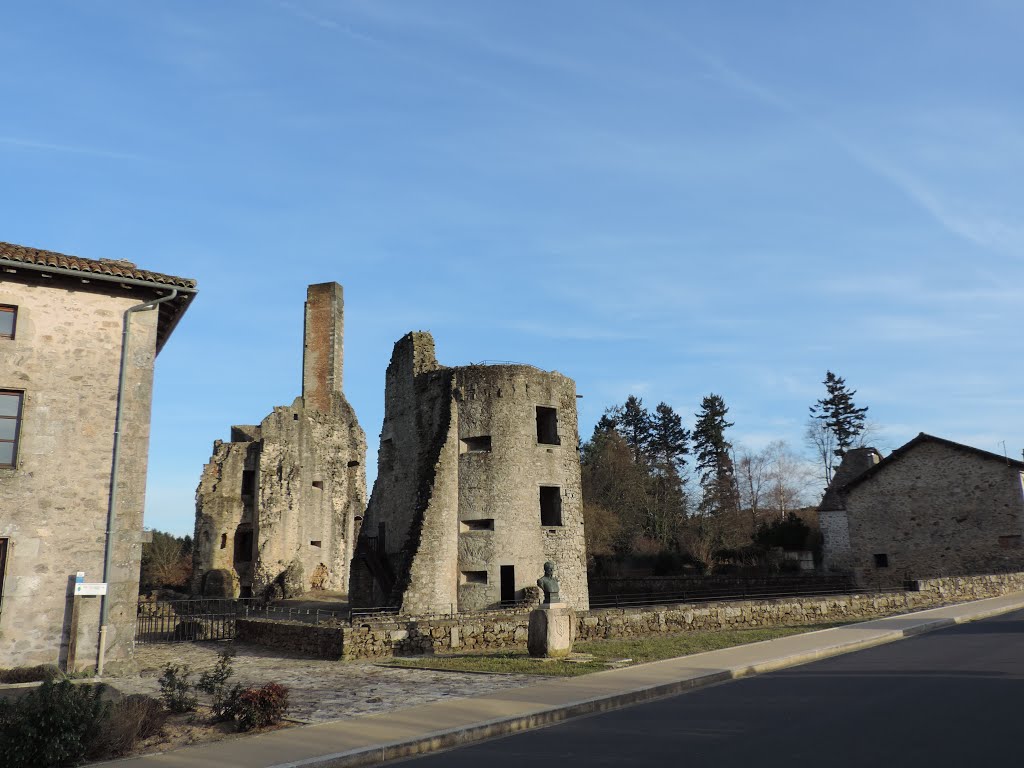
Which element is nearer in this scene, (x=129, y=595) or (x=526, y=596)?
(x=129, y=595)

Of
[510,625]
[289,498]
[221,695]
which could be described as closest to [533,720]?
[221,695]

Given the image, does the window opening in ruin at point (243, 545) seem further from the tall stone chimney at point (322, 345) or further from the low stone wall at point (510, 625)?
the low stone wall at point (510, 625)

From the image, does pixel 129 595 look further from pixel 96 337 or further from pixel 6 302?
pixel 6 302

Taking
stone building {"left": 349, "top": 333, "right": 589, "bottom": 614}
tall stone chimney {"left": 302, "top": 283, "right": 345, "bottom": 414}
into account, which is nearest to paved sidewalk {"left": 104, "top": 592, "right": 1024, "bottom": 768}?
stone building {"left": 349, "top": 333, "right": 589, "bottom": 614}

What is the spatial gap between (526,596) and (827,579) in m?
20.6

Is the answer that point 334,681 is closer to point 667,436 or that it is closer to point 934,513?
point 934,513

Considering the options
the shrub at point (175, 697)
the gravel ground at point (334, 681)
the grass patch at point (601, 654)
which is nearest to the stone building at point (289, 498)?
the gravel ground at point (334, 681)

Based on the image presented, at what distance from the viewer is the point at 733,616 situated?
19.4m

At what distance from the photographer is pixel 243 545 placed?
38.2 metres

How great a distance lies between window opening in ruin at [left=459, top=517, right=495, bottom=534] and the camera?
2439 centimetres

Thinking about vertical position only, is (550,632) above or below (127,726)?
above

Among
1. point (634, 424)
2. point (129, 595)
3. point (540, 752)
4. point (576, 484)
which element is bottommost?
point (540, 752)

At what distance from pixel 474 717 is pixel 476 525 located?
15.7 m

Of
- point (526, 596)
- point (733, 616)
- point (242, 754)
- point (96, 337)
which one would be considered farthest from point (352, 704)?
point (526, 596)
